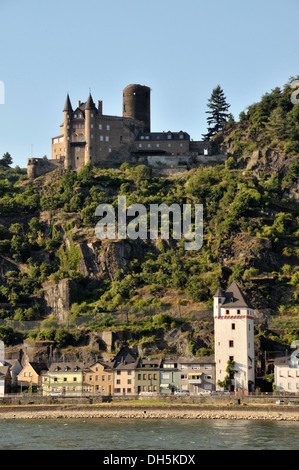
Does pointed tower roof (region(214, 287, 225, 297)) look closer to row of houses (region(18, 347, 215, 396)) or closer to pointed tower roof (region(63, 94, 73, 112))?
row of houses (region(18, 347, 215, 396))

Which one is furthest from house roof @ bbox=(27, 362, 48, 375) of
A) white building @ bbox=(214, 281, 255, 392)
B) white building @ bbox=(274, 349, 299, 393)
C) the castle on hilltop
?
the castle on hilltop

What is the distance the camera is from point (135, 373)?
95.2 metres

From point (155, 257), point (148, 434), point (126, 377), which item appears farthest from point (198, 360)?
point (148, 434)

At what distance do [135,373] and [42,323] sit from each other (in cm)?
1609

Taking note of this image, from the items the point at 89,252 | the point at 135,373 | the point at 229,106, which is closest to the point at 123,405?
the point at 135,373

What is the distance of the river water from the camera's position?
6406 cm

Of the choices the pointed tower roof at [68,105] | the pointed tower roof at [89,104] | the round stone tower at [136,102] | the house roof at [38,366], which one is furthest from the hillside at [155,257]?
the round stone tower at [136,102]

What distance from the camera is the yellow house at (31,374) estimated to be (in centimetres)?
9769

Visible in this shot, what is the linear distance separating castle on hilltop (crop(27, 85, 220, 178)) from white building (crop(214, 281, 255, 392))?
39745 mm

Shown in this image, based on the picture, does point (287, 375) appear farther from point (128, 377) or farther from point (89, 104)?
point (89, 104)

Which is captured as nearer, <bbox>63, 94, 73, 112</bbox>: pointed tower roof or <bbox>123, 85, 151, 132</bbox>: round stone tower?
<bbox>63, 94, 73, 112</bbox>: pointed tower roof

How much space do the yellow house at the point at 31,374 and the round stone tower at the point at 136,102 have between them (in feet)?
162

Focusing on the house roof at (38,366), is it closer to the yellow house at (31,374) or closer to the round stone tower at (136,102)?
the yellow house at (31,374)

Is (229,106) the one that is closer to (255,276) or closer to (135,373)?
(255,276)
